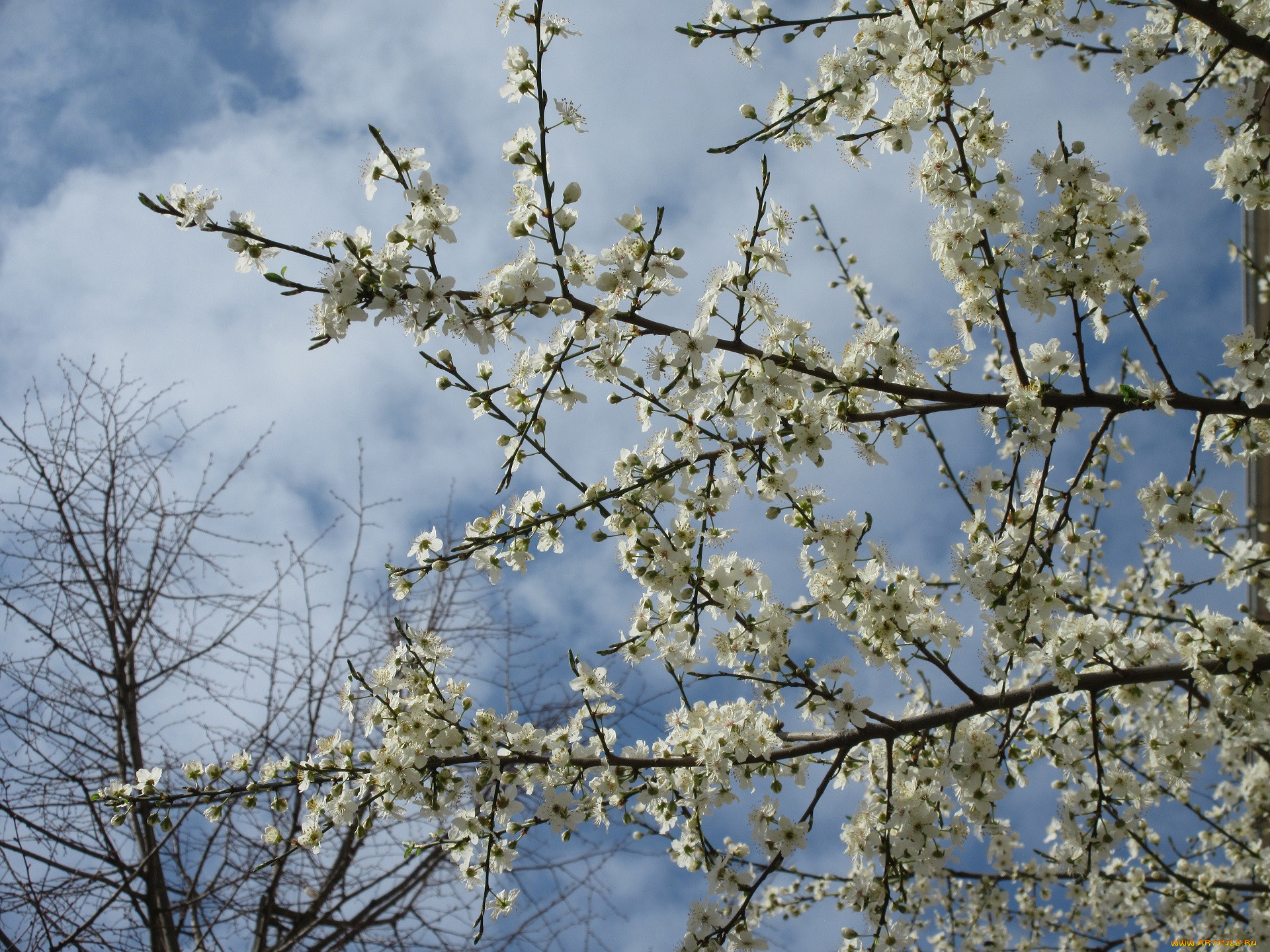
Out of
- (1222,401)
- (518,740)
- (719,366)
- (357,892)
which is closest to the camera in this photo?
(719,366)

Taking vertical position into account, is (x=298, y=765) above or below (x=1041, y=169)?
below

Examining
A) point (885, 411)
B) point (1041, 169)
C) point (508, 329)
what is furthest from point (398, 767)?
point (1041, 169)

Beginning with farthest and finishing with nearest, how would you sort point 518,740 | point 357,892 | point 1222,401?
point 357,892
point 518,740
point 1222,401

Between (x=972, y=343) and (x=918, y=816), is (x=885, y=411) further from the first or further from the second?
(x=918, y=816)

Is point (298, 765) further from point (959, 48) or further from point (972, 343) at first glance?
point (959, 48)

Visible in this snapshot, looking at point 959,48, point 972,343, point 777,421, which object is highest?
point 959,48

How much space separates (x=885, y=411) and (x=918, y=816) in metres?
1.71

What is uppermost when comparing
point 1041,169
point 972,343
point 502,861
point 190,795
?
point 1041,169

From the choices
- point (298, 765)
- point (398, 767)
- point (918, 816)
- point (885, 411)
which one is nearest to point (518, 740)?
point (398, 767)

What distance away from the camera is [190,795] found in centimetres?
332

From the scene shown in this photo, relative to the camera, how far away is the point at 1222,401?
→ 319 centimetres

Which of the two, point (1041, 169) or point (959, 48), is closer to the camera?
point (1041, 169)

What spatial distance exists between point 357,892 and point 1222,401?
5.55 m

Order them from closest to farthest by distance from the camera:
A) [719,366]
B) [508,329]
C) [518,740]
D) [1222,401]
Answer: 1. [508,329]
2. [719,366]
3. [1222,401]
4. [518,740]
